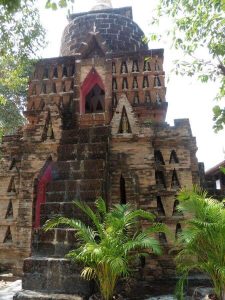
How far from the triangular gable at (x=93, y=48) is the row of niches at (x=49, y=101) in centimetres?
174

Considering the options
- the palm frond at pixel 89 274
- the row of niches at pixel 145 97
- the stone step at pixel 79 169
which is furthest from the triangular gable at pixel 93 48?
the palm frond at pixel 89 274

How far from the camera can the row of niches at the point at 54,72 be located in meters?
12.1

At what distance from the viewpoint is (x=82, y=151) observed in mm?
8125

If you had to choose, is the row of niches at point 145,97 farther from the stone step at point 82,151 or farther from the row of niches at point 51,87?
the stone step at point 82,151

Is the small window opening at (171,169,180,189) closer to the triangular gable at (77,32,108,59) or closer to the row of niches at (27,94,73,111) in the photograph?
the row of niches at (27,94,73,111)

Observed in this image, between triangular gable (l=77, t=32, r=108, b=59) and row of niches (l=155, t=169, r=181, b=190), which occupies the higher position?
triangular gable (l=77, t=32, r=108, b=59)

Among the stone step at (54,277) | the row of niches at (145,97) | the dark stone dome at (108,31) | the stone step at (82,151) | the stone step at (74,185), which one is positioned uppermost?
the dark stone dome at (108,31)

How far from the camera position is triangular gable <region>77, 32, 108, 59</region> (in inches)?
478

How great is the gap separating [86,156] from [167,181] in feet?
7.80

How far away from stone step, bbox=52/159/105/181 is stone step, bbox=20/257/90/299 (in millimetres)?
2052

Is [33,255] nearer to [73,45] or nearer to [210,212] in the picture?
[210,212]

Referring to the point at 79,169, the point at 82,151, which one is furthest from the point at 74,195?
the point at 82,151

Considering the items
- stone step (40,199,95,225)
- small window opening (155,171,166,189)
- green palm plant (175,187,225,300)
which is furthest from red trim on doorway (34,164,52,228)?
green palm plant (175,187,225,300)

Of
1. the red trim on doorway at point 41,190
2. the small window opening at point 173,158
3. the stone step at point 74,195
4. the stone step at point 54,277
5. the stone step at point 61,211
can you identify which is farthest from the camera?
the small window opening at point 173,158
